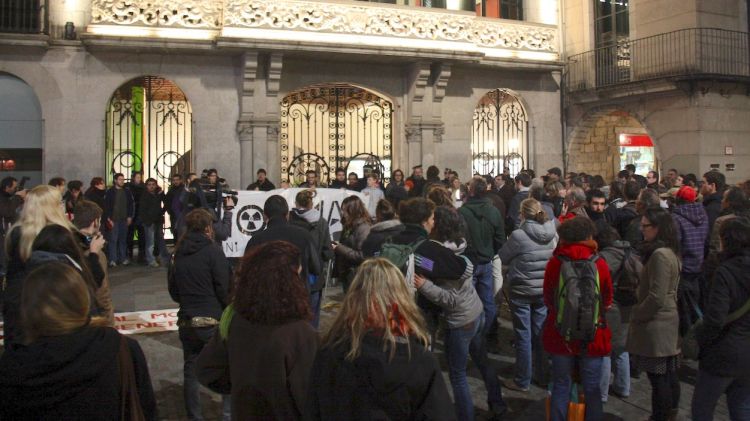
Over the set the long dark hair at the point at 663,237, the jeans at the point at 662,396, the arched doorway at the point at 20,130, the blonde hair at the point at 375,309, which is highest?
the arched doorway at the point at 20,130

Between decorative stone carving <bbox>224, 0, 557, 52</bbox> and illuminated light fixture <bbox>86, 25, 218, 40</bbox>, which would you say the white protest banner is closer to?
decorative stone carving <bbox>224, 0, 557, 52</bbox>

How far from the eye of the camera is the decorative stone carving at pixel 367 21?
15.5 metres

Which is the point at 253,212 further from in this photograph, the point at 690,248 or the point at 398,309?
the point at 398,309

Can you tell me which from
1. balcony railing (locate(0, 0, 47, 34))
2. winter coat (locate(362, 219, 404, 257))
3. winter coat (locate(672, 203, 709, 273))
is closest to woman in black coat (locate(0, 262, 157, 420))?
winter coat (locate(362, 219, 404, 257))

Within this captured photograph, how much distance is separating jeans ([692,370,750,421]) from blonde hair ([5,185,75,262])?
4.59m

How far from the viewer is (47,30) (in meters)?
15.1

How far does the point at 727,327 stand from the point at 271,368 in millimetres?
3260

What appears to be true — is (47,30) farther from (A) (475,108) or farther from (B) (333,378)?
(B) (333,378)

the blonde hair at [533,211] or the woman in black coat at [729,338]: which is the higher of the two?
the blonde hair at [533,211]

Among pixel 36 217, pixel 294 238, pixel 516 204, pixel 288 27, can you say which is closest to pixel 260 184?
pixel 288 27

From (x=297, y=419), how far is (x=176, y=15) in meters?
13.9

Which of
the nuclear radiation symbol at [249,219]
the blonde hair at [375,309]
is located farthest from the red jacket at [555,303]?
the nuclear radiation symbol at [249,219]

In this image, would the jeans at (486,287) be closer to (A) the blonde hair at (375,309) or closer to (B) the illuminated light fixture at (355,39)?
(A) the blonde hair at (375,309)

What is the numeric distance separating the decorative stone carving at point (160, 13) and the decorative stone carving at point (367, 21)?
62 cm
